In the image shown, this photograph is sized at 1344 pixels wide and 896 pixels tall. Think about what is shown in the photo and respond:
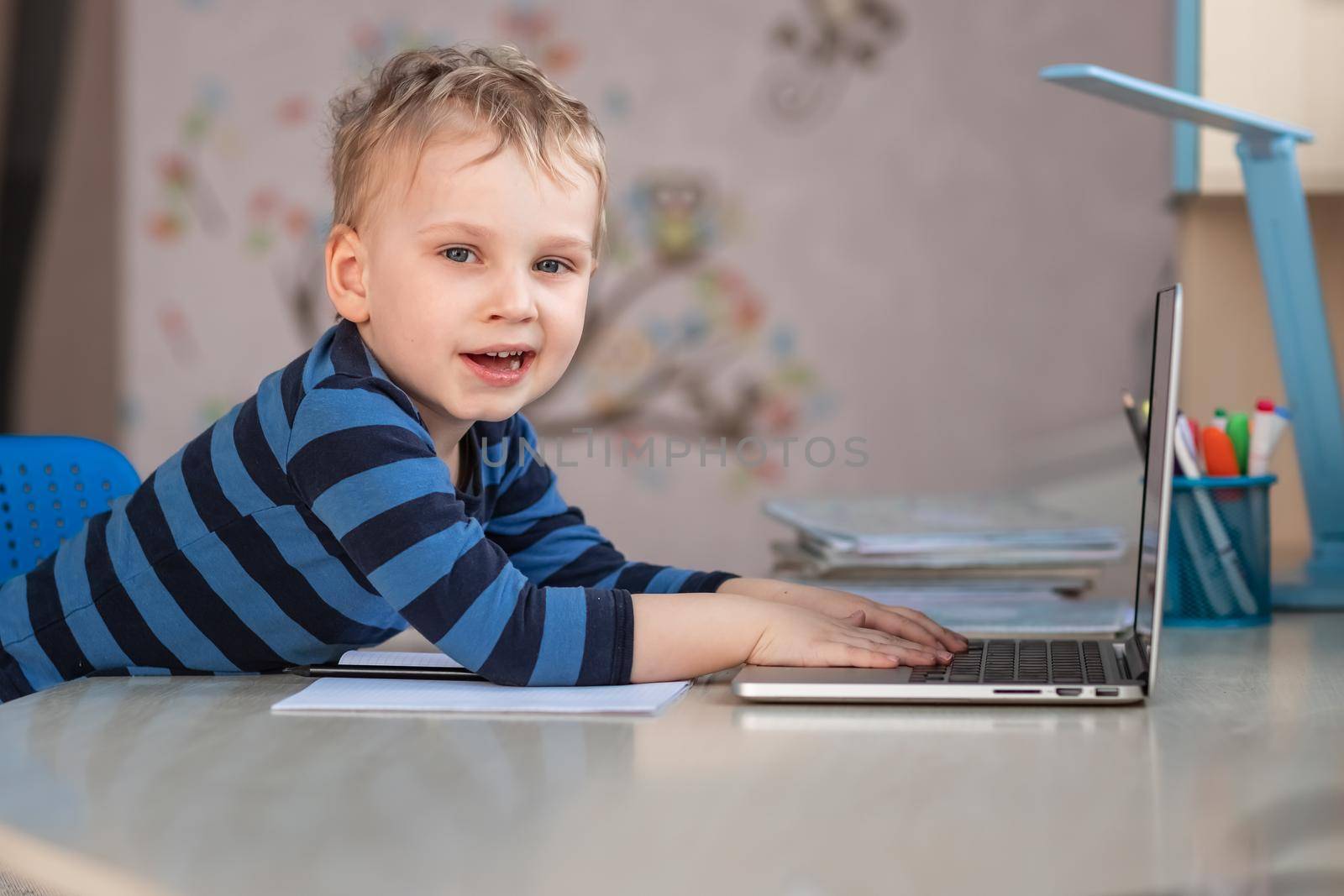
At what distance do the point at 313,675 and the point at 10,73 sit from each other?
2.35 metres

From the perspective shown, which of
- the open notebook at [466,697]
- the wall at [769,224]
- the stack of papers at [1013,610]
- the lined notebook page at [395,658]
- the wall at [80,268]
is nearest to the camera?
the open notebook at [466,697]

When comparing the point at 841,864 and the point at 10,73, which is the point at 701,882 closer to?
the point at 841,864

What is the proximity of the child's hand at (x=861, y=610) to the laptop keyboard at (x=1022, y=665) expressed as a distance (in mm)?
17

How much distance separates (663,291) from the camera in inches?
105

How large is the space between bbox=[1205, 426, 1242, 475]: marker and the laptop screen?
143 mm

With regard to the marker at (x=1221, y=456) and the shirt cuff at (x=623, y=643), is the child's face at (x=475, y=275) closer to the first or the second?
the shirt cuff at (x=623, y=643)

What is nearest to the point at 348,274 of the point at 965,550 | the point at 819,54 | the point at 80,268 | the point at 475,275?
the point at 475,275

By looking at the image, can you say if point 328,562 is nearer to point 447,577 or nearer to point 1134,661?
point 447,577

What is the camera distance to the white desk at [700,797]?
1.30 feet

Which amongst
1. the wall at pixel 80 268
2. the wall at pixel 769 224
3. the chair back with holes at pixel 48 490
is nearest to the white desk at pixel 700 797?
the chair back with holes at pixel 48 490

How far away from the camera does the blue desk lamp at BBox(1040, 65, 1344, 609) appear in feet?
3.72

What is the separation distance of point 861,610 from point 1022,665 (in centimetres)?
13

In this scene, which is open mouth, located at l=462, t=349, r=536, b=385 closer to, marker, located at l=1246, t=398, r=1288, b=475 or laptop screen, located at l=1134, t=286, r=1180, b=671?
laptop screen, located at l=1134, t=286, r=1180, b=671

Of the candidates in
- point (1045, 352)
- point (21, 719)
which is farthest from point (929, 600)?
point (1045, 352)
